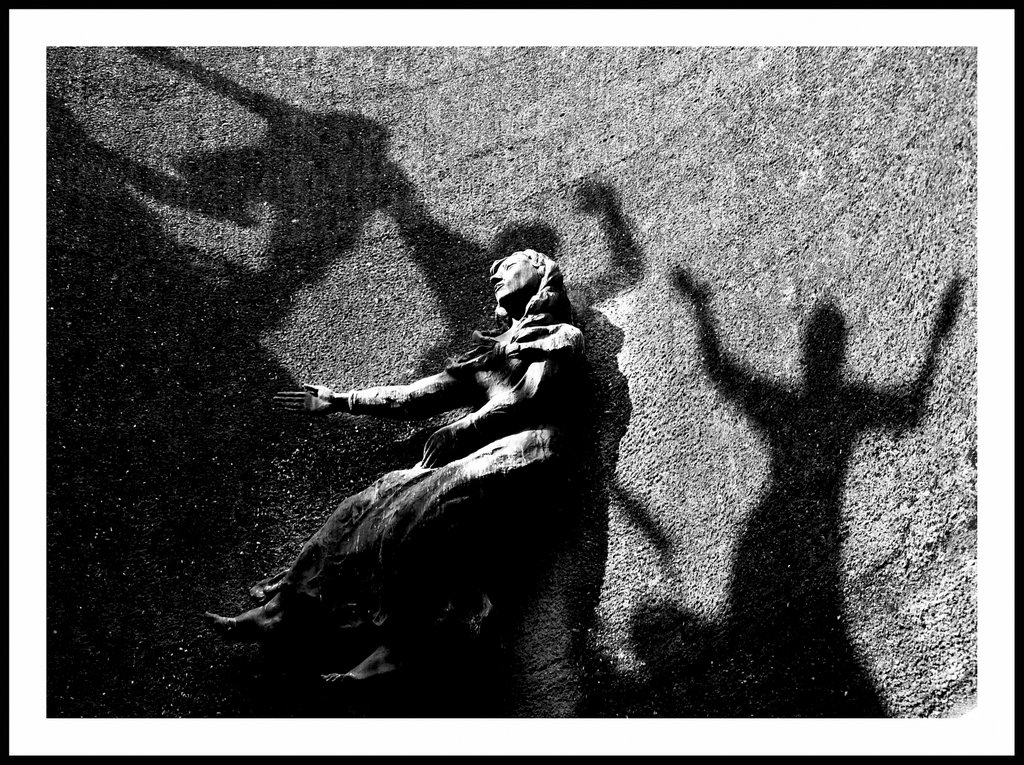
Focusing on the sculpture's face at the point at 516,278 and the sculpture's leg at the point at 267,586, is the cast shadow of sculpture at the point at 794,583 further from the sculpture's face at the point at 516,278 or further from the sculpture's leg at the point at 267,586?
the sculpture's leg at the point at 267,586

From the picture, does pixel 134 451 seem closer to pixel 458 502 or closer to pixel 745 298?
pixel 458 502

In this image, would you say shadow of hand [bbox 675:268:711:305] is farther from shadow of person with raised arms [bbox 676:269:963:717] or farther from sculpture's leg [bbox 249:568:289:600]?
sculpture's leg [bbox 249:568:289:600]

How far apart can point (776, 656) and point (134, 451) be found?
202 centimetres

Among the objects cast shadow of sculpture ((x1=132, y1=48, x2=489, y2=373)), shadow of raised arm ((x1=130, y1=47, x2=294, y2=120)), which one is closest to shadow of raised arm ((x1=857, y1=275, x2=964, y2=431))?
cast shadow of sculpture ((x1=132, y1=48, x2=489, y2=373))

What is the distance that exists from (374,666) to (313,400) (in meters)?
0.85

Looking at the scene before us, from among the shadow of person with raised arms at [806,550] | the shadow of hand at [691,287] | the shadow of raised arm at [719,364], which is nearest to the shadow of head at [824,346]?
the shadow of person with raised arms at [806,550]

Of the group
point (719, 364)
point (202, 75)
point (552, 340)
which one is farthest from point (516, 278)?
point (202, 75)

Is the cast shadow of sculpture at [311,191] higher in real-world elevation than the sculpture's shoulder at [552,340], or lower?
higher

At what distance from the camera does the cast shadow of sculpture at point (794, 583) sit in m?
3.19

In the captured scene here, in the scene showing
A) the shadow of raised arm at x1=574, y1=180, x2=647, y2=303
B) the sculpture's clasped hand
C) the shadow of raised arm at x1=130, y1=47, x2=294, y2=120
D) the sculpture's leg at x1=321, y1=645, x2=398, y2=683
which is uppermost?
the shadow of raised arm at x1=130, y1=47, x2=294, y2=120

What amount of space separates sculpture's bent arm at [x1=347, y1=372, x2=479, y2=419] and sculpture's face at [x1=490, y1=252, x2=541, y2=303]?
0.99 feet

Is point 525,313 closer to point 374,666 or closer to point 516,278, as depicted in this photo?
point 516,278

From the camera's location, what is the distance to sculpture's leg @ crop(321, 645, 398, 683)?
3.41 m

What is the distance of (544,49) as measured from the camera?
4074 mm
